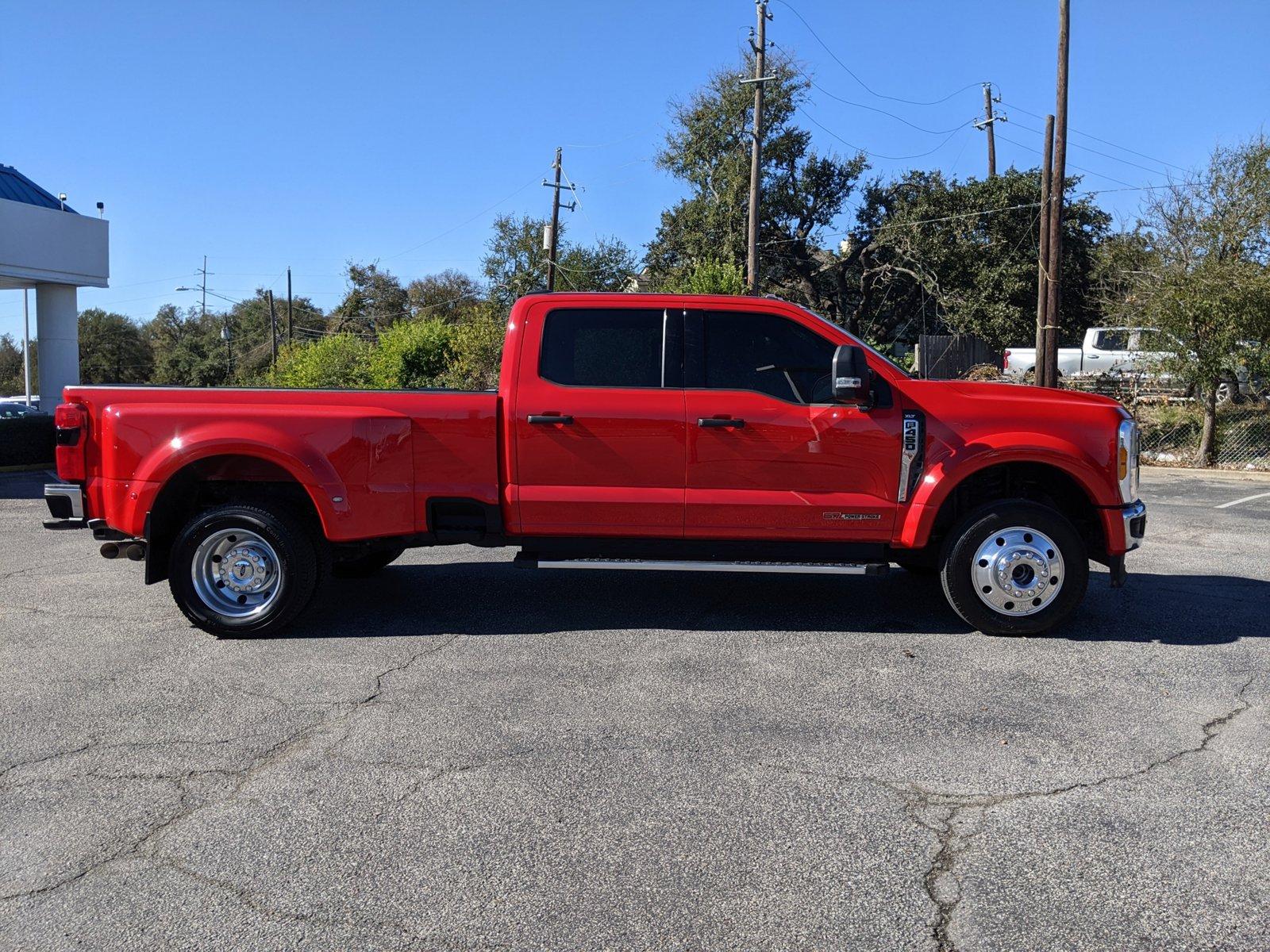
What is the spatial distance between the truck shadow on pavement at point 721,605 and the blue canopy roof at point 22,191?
18904 mm

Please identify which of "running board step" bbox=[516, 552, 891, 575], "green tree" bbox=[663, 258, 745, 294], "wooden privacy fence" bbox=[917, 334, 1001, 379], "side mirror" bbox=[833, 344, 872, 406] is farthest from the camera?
"wooden privacy fence" bbox=[917, 334, 1001, 379]

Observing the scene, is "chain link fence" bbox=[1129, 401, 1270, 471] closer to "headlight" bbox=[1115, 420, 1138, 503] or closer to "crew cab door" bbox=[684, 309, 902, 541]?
"headlight" bbox=[1115, 420, 1138, 503]

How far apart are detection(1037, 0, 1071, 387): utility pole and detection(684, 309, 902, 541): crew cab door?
15.6m

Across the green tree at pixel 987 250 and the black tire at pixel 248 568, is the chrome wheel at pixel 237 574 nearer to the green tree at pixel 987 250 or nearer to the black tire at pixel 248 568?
the black tire at pixel 248 568

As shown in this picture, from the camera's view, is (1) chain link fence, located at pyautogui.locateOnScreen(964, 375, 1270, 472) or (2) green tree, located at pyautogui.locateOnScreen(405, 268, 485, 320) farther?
(2) green tree, located at pyautogui.locateOnScreen(405, 268, 485, 320)

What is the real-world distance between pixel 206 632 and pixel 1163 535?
9.26 m

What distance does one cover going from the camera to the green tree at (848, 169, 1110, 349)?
34.7 meters

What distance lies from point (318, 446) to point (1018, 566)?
4.26 metres

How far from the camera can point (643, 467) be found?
6117 mm

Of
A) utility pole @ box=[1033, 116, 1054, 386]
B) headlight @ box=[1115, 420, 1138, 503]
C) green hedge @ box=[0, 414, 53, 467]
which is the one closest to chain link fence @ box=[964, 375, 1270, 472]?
utility pole @ box=[1033, 116, 1054, 386]

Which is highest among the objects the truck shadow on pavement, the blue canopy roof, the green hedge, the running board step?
the blue canopy roof

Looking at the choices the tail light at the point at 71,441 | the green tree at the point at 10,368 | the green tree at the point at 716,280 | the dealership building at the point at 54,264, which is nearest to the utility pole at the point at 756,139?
the green tree at the point at 716,280

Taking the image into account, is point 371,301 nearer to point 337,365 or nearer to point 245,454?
point 337,365

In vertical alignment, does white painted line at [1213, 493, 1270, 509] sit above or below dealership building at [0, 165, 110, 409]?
below
